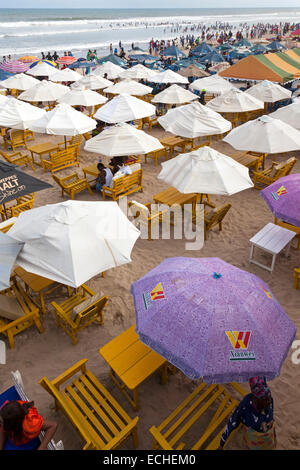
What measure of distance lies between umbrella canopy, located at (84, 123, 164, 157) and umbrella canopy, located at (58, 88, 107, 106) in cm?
544

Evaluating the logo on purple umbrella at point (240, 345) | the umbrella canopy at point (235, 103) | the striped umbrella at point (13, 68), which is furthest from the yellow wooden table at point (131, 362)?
the striped umbrella at point (13, 68)

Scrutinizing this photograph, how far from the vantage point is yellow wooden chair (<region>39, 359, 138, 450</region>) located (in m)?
3.35

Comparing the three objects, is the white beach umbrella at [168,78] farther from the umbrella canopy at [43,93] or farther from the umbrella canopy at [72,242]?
the umbrella canopy at [72,242]

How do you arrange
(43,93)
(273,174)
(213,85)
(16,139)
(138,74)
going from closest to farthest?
(273,174)
(16,139)
(43,93)
(213,85)
(138,74)

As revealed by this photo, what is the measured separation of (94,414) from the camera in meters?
4.01

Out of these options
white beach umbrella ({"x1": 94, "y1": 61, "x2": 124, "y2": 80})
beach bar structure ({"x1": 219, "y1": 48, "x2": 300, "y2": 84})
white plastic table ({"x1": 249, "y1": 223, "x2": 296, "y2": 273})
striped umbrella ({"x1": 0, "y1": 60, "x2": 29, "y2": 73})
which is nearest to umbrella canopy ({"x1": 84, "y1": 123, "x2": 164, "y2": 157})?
white plastic table ({"x1": 249, "y1": 223, "x2": 296, "y2": 273})

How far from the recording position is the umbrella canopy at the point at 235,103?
1181cm

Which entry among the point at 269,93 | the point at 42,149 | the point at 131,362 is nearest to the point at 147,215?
the point at 131,362

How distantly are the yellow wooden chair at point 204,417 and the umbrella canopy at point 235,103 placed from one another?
1039 cm

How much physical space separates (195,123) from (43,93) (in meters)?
7.96

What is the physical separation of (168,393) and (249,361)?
1.67m

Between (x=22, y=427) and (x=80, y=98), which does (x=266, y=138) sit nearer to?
(x=22, y=427)

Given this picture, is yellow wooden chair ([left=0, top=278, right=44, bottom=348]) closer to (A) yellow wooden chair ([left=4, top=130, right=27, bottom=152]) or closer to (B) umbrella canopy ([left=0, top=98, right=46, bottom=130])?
(B) umbrella canopy ([left=0, top=98, right=46, bottom=130])

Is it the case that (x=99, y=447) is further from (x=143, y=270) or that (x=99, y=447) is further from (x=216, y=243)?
(x=216, y=243)
